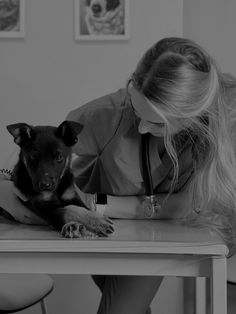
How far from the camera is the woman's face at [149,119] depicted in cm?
126

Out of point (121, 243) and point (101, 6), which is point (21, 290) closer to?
point (121, 243)

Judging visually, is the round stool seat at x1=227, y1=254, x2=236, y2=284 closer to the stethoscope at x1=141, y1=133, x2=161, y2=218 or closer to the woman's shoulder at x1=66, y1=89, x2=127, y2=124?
the stethoscope at x1=141, y1=133, x2=161, y2=218

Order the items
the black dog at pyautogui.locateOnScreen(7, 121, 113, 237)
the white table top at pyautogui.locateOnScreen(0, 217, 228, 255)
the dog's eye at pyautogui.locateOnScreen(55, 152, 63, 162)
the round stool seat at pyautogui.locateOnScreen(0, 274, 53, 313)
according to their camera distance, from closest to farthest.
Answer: the white table top at pyautogui.locateOnScreen(0, 217, 228, 255)
the black dog at pyautogui.locateOnScreen(7, 121, 113, 237)
the dog's eye at pyautogui.locateOnScreen(55, 152, 63, 162)
the round stool seat at pyautogui.locateOnScreen(0, 274, 53, 313)

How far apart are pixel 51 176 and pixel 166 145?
0.30 meters

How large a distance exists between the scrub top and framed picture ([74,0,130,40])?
763 mm

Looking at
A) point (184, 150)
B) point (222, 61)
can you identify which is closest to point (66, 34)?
point (222, 61)

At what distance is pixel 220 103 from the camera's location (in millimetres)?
1288

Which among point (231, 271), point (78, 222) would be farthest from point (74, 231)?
point (231, 271)

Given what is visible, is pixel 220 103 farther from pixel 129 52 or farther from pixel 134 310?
pixel 129 52

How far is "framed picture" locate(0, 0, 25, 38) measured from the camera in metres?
2.20

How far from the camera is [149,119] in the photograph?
128 cm

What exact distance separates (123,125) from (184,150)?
0.59ft

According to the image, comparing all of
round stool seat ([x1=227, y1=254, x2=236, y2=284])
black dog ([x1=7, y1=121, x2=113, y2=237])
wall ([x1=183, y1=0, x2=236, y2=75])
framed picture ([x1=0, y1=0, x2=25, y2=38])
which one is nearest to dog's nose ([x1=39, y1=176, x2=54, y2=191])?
black dog ([x1=7, y1=121, x2=113, y2=237])

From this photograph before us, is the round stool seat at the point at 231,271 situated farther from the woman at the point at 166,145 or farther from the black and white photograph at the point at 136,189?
the woman at the point at 166,145
